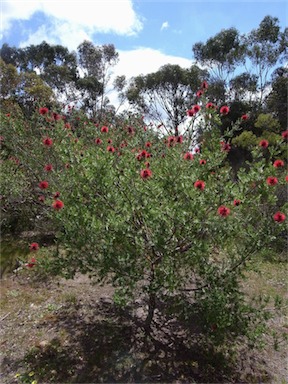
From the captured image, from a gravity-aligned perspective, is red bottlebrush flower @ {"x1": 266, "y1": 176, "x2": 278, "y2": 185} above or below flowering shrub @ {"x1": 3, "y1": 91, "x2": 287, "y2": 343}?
above

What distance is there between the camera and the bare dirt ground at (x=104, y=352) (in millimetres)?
2377

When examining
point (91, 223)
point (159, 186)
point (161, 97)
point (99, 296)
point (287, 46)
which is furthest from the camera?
point (161, 97)

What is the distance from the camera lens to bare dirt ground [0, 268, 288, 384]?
238cm

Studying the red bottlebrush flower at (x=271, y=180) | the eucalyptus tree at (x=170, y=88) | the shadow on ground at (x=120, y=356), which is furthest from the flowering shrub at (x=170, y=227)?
the eucalyptus tree at (x=170, y=88)

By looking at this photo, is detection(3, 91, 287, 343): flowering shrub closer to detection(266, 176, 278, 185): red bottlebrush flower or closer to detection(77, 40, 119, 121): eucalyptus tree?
detection(266, 176, 278, 185): red bottlebrush flower

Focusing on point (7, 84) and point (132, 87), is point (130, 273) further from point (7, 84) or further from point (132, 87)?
point (132, 87)

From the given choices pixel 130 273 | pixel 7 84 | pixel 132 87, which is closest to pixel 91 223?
pixel 130 273

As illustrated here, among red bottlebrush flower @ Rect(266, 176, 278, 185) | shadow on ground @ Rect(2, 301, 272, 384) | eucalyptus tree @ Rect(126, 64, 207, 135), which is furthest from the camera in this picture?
eucalyptus tree @ Rect(126, 64, 207, 135)

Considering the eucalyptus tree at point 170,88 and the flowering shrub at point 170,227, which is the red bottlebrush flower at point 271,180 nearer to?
the flowering shrub at point 170,227

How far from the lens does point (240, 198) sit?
2.17 meters

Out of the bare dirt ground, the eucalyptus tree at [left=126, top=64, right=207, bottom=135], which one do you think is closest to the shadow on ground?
the bare dirt ground

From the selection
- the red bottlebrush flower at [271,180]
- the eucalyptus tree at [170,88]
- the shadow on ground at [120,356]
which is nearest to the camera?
the red bottlebrush flower at [271,180]

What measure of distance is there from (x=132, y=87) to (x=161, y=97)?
196cm

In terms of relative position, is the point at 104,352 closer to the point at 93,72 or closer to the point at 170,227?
the point at 170,227
